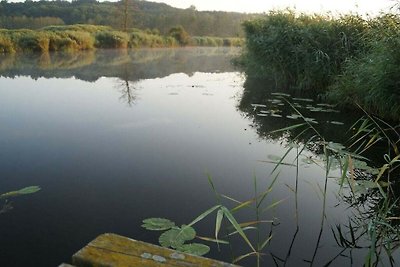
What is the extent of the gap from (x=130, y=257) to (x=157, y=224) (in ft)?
2.97

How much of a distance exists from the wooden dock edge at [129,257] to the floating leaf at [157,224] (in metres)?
0.80

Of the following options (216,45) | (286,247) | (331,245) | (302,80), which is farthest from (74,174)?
(216,45)

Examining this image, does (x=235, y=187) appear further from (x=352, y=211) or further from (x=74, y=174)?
(x=74, y=174)

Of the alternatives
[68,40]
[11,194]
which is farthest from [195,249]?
[68,40]

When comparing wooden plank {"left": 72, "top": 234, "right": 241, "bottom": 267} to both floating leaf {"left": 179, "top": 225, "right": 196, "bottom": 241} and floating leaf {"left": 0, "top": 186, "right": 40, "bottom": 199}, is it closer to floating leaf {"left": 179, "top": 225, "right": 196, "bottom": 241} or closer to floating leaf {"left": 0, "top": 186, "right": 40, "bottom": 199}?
floating leaf {"left": 179, "top": 225, "right": 196, "bottom": 241}

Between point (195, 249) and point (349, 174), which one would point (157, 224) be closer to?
point (195, 249)

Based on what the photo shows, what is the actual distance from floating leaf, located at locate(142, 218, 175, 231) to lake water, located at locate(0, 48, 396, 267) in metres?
0.04

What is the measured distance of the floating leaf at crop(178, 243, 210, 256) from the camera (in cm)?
175

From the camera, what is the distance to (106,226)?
2100 mm

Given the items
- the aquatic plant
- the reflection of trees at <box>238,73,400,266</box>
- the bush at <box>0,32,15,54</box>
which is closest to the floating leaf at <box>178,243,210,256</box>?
the reflection of trees at <box>238,73,400,266</box>

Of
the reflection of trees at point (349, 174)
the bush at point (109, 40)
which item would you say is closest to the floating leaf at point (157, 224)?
the reflection of trees at point (349, 174)

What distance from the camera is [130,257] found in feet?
3.78

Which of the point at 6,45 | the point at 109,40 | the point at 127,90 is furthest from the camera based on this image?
the point at 109,40

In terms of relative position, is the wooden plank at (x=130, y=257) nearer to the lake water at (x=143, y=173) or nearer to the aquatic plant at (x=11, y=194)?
the lake water at (x=143, y=173)
